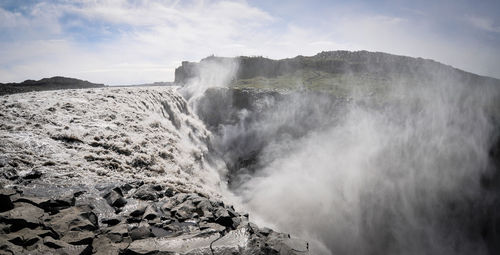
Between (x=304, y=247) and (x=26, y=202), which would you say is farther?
(x=304, y=247)

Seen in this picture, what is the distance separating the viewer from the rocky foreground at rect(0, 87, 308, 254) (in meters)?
5.78

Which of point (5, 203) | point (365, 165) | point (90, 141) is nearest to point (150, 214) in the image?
point (5, 203)

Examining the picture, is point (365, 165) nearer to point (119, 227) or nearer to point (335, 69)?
point (119, 227)

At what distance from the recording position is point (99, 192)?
886cm

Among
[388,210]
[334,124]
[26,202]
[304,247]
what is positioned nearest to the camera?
[26,202]

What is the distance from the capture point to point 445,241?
89.6 feet

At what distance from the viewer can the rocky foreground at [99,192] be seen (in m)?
5.78

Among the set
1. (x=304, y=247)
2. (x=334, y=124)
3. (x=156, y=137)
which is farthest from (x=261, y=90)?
(x=304, y=247)

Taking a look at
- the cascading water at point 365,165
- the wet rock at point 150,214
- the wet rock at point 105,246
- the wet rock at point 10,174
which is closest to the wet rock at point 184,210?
the wet rock at point 150,214

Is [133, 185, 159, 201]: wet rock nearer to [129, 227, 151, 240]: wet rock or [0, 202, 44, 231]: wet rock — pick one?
[129, 227, 151, 240]: wet rock

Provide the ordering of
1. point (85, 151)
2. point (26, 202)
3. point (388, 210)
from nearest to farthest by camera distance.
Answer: point (26, 202) < point (85, 151) < point (388, 210)

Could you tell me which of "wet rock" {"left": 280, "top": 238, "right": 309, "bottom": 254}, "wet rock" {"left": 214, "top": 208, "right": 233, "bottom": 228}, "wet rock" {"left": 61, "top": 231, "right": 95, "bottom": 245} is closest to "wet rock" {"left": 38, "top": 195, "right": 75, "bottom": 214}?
"wet rock" {"left": 61, "top": 231, "right": 95, "bottom": 245}

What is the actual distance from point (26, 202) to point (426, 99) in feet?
189

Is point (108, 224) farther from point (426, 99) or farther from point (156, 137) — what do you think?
point (426, 99)
